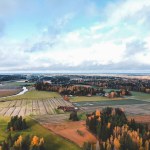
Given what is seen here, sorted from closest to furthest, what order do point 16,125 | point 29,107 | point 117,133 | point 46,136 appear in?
point 117,133 < point 46,136 < point 16,125 < point 29,107

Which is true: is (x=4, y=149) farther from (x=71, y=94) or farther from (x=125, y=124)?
(x=71, y=94)

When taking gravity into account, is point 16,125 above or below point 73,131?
above

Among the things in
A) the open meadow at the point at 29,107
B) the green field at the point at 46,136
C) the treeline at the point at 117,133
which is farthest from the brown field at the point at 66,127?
the open meadow at the point at 29,107

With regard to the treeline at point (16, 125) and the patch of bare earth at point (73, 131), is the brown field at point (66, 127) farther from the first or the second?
the treeline at point (16, 125)

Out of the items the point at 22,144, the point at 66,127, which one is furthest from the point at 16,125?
the point at 22,144

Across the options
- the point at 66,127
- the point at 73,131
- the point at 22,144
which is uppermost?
the point at 22,144

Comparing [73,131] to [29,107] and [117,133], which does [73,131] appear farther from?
[29,107]
